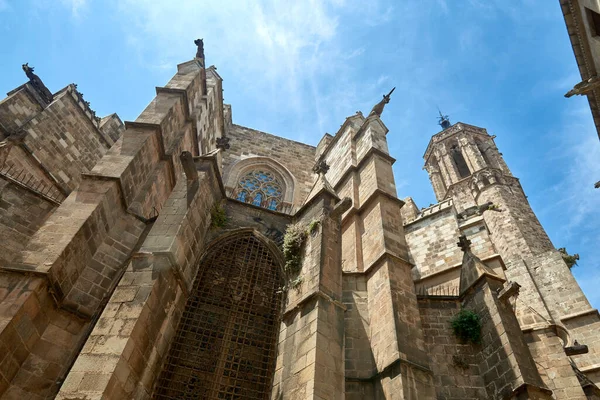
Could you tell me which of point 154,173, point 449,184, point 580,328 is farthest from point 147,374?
point 449,184

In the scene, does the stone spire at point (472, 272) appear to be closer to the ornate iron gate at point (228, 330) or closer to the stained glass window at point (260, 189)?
the ornate iron gate at point (228, 330)

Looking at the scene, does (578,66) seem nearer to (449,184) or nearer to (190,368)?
(190,368)

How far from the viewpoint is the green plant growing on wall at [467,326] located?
24.4ft

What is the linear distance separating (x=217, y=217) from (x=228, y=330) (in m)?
2.78

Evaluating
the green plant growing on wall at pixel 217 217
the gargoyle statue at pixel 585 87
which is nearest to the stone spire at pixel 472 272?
the gargoyle statue at pixel 585 87

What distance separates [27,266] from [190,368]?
2.88m

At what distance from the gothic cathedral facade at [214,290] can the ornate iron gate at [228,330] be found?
3cm

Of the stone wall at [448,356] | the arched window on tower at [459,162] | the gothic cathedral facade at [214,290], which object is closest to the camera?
the gothic cathedral facade at [214,290]

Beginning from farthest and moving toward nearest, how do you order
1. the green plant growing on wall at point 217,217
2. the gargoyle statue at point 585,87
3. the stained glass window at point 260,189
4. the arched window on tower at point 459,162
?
the arched window on tower at point 459,162, the stained glass window at point 260,189, the green plant growing on wall at point 217,217, the gargoyle statue at point 585,87

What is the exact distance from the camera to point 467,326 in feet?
24.8

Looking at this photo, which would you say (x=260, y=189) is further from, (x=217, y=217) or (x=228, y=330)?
(x=228, y=330)

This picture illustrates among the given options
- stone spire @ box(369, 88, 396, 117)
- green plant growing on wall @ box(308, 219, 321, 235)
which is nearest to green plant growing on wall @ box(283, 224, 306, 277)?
green plant growing on wall @ box(308, 219, 321, 235)

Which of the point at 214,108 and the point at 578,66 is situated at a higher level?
the point at 214,108

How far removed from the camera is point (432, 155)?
105ft
